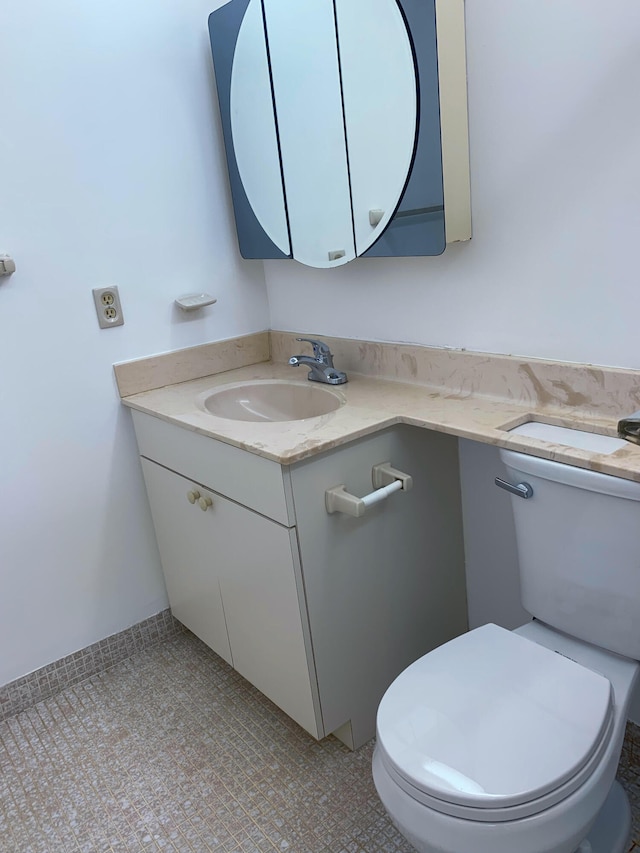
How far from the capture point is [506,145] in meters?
1.31

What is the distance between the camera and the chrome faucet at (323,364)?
1740mm

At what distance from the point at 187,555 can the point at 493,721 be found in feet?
3.38

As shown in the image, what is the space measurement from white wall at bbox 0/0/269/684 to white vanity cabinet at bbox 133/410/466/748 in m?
0.24

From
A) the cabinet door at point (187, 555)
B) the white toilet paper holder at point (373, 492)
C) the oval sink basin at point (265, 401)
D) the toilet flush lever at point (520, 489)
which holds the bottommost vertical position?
the cabinet door at point (187, 555)

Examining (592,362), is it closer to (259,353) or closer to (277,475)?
(277,475)

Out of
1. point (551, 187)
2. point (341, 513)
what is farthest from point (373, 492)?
point (551, 187)

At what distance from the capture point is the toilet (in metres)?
0.94

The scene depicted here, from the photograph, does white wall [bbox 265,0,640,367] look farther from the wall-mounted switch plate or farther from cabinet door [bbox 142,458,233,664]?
the wall-mounted switch plate

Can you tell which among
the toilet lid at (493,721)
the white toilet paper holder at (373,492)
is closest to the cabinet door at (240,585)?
the white toilet paper holder at (373,492)

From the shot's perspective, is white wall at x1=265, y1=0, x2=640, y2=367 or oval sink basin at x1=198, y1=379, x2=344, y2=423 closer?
white wall at x1=265, y1=0, x2=640, y2=367

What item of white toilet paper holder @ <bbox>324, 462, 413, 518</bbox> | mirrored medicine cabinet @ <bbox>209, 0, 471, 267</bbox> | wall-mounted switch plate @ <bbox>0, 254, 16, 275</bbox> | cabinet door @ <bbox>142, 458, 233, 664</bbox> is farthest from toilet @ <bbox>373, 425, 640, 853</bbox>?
wall-mounted switch plate @ <bbox>0, 254, 16, 275</bbox>

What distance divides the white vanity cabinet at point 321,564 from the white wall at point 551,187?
37cm

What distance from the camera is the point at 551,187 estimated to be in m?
1.27

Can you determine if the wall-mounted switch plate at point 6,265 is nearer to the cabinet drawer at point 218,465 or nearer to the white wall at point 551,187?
the cabinet drawer at point 218,465
